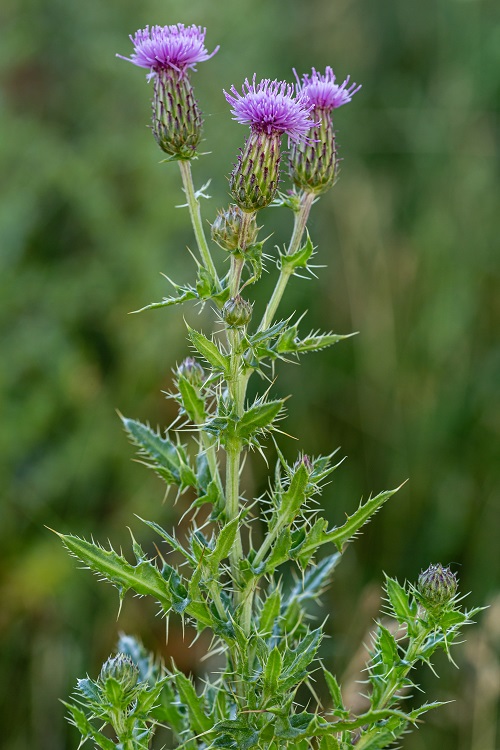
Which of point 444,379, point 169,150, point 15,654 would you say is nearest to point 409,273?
point 444,379

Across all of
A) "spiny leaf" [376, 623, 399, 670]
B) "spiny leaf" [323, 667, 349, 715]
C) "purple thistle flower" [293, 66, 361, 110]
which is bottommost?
"spiny leaf" [323, 667, 349, 715]

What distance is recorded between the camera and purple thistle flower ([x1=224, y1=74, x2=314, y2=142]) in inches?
66.6

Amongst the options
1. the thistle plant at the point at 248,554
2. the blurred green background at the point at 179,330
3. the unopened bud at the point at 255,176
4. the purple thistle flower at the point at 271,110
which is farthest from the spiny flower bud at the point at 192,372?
the blurred green background at the point at 179,330

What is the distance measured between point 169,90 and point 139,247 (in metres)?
2.64

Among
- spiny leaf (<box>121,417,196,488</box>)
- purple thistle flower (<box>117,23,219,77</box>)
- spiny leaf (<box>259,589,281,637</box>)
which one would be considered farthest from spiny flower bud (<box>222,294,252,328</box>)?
purple thistle flower (<box>117,23,219,77</box>)

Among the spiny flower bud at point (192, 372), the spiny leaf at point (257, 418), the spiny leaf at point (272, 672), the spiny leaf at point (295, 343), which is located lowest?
the spiny leaf at point (272, 672)

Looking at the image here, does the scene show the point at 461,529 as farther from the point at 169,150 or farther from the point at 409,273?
the point at 169,150

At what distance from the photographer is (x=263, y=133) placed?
1.74m

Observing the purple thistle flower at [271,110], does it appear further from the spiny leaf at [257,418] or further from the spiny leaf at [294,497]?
the spiny leaf at [294,497]

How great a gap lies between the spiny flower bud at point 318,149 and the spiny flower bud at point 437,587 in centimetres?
82

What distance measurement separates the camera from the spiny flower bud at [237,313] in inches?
61.3

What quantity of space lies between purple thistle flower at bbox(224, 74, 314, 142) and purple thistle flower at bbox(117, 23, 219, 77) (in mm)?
247

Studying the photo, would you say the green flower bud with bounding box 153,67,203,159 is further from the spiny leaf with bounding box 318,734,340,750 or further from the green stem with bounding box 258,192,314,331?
the spiny leaf with bounding box 318,734,340,750

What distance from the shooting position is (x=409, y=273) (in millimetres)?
4582
